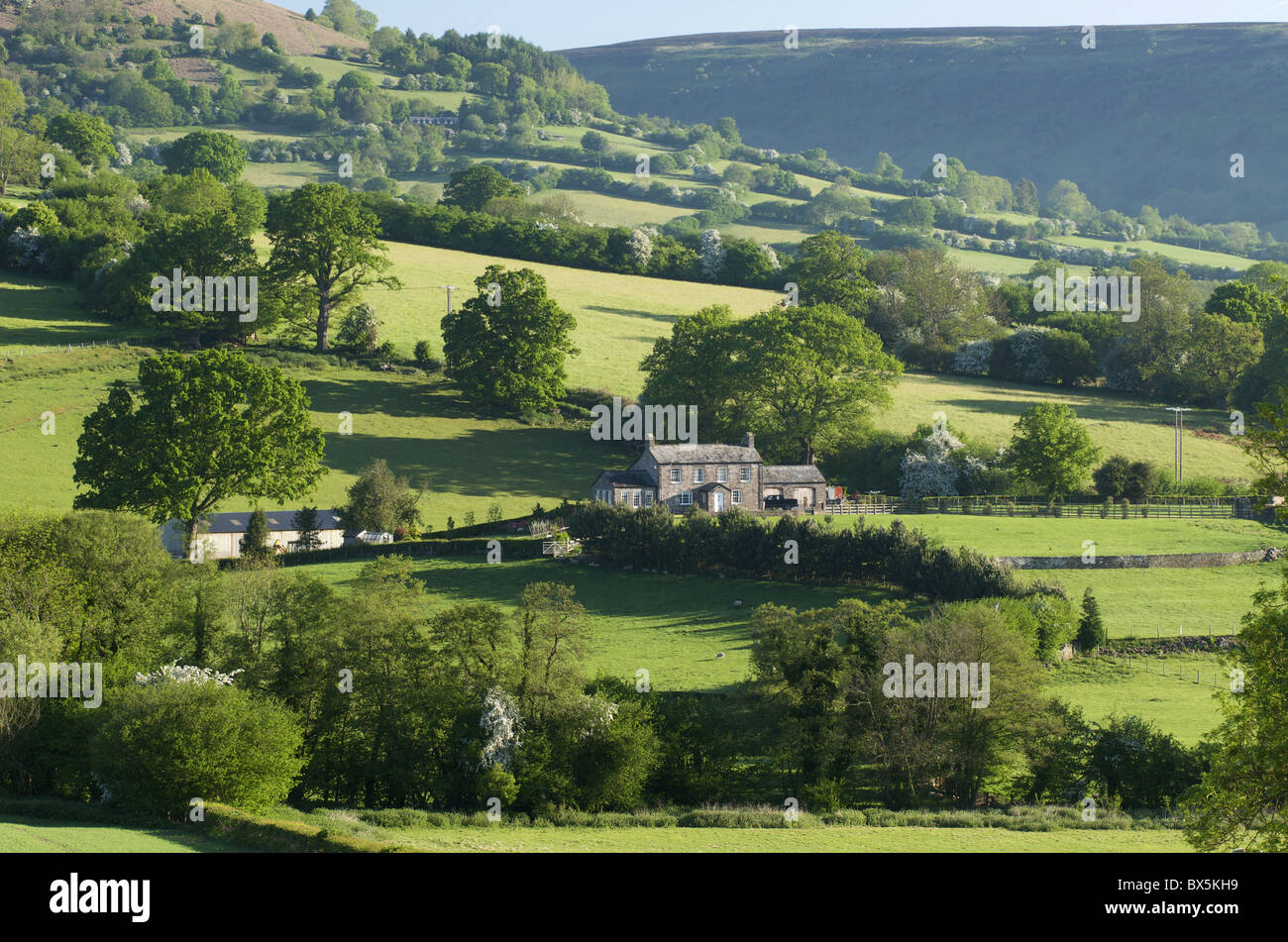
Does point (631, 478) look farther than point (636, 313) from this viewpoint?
No

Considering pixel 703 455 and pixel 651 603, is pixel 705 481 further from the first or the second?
pixel 651 603

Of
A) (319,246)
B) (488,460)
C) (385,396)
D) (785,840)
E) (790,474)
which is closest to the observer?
(785,840)

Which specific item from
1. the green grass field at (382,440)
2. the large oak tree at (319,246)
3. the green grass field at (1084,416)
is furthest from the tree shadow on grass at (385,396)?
the green grass field at (1084,416)

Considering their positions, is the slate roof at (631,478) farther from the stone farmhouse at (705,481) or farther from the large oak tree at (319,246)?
the large oak tree at (319,246)

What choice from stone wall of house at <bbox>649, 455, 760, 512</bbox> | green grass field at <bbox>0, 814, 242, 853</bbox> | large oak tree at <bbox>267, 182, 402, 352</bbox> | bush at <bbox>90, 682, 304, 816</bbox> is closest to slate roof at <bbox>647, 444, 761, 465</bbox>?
stone wall of house at <bbox>649, 455, 760, 512</bbox>

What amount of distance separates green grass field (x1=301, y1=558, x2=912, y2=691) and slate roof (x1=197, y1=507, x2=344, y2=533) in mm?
7328

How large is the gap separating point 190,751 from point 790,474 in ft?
157

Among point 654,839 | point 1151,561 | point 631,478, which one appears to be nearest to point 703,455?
point 631,478

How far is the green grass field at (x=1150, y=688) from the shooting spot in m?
51.0

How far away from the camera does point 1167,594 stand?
6512 cm

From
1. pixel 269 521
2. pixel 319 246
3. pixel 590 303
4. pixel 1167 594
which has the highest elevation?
pixel 319 246

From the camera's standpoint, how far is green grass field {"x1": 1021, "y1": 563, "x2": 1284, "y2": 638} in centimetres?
6042

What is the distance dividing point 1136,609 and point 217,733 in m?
40.7
